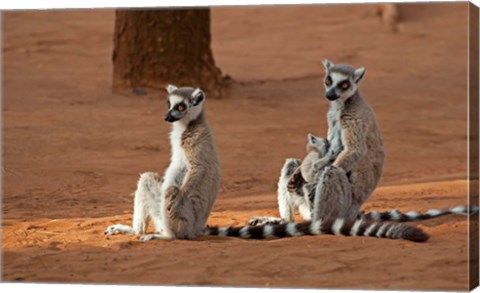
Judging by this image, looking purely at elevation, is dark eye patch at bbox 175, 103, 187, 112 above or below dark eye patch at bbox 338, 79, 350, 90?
below

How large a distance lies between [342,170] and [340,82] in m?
0.63

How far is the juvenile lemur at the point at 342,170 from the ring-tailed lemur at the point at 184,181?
0.30m

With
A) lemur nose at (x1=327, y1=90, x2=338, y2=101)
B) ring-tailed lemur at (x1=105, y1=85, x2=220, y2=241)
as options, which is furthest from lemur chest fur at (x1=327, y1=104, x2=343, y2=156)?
ring-tailed lemur at (x1=105, y1=85, x2=220, y2=241)

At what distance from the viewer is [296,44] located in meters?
18.5

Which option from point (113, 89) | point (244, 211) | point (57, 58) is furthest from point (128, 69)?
point (244, 211)

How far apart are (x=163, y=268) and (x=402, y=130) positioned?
6616 millimetres

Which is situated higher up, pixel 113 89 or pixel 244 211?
pixel 113 89

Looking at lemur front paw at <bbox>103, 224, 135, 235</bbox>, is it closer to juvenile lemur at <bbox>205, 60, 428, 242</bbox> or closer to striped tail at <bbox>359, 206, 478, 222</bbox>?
juvenile lemur at <bbox>205, 60, 428, 242</bbox>

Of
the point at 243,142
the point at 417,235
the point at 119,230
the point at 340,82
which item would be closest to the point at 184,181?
the point at 119,230

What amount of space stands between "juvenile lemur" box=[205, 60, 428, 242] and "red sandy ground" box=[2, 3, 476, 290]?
0.16 meters

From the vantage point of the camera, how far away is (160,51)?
13.5m

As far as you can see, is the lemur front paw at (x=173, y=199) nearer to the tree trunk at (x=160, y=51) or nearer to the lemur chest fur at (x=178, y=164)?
the lemur chest fur at (x=178, y=164)

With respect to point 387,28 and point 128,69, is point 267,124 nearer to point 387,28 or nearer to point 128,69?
point 128,69

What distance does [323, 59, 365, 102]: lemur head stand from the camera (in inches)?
284
